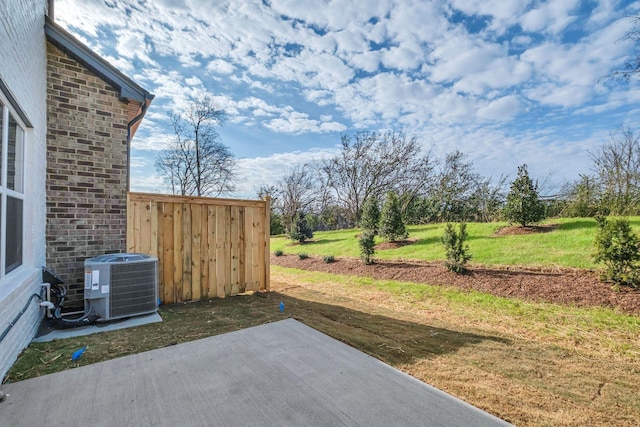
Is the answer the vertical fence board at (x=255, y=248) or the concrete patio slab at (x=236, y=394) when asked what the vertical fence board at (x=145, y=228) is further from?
the concrete patio slab at (x=236, y=394)

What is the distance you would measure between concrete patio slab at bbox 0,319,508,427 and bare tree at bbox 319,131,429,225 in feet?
55.2

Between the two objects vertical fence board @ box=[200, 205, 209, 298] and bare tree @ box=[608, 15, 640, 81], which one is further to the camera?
bare tree @ box=[608, 15, 640, 81]

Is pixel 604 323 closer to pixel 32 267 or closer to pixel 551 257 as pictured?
pixel 551 257

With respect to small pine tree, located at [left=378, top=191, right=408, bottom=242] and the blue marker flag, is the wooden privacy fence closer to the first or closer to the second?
the blue marker flag

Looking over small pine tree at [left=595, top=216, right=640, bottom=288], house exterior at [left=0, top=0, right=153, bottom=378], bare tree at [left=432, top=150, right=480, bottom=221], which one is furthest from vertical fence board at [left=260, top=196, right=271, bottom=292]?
bare tree at [left=432, top=150, right=480, bottom=221]

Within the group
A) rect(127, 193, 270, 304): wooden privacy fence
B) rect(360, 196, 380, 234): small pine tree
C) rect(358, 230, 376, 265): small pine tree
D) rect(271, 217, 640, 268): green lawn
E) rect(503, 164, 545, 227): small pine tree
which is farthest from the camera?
rect(360, 196, 380, 234): small pine tree

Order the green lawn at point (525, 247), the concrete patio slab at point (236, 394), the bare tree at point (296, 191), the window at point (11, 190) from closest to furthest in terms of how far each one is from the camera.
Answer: the concrete patio slab at point (236, 394) < the window at point (11, 190) < the green lawn at point (525, 247) < the bare tree at point (296, 191)

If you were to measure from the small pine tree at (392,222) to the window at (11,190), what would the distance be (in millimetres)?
9468

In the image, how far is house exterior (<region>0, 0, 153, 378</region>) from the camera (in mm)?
2713

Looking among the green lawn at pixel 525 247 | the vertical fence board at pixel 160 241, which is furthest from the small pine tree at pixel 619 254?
the vertical fence board at pixel 160 241

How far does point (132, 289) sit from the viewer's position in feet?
13.1

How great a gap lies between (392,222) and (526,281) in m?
5.20

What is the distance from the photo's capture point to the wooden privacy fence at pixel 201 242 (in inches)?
187

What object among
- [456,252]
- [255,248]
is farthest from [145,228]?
[456,252]
